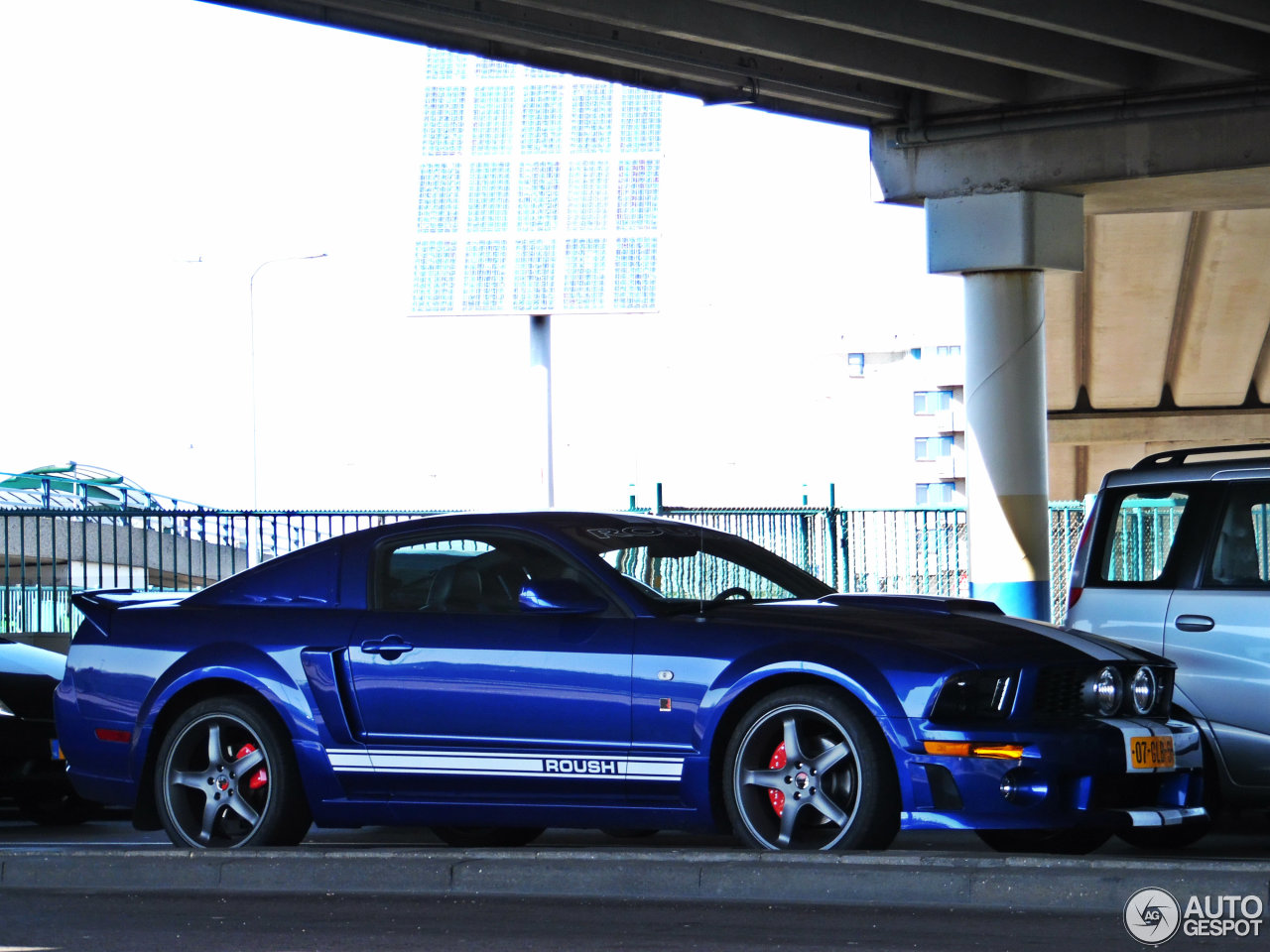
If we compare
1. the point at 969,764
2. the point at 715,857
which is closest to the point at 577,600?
the point at 715,857

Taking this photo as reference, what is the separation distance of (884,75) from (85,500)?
320 inches

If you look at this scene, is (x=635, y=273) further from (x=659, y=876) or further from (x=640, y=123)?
(x=659, y=876)

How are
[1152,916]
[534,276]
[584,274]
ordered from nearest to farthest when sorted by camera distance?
1. [1152,916]
2. [534,276]
3. [584,274]

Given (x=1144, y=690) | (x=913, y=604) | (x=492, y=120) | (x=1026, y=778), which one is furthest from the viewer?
(x=492, y=120)

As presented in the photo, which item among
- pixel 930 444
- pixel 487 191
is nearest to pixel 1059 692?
pixel 487 191

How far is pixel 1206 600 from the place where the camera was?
7.33 metres

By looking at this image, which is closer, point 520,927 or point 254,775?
point 520,927

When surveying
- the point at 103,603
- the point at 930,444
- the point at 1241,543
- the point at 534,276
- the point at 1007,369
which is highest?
the point at 930,444

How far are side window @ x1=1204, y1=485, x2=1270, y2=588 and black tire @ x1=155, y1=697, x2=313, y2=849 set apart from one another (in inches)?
154

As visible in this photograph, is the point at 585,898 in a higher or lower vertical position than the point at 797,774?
lower

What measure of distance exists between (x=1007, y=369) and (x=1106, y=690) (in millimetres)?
10738

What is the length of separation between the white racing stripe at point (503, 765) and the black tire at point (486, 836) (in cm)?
87

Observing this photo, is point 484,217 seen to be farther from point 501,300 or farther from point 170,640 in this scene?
point 170,640

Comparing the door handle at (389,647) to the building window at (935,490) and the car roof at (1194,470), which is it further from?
the building window at (935,490)
